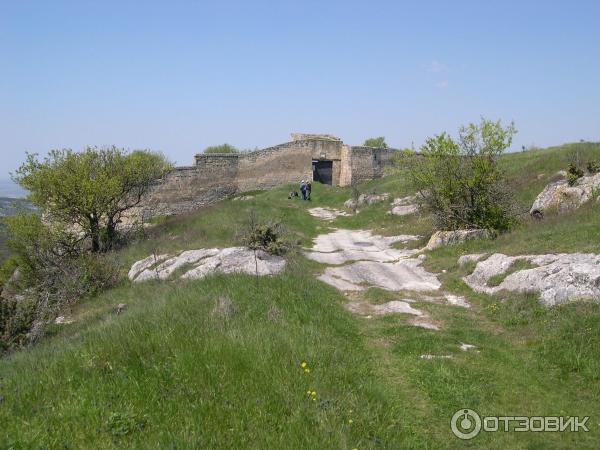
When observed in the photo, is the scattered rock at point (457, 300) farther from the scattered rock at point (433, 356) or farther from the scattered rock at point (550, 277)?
the scattered rock at point (433, 356)

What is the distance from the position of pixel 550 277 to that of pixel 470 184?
6.59 m

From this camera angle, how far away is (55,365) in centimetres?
573

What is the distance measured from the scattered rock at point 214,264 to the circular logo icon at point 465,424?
5.46 m

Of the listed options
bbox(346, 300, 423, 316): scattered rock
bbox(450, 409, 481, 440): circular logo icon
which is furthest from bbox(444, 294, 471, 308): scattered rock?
bbox(450, 409, 481, 440): circular logo icon

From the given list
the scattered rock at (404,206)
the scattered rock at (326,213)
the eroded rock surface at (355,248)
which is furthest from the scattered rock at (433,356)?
the scattered rock at (326,213)

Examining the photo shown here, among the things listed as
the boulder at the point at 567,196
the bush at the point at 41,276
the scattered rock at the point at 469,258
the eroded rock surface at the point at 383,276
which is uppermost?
the boulder at the point at 567,196

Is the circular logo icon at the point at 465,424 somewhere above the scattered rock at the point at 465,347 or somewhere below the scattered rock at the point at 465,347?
below

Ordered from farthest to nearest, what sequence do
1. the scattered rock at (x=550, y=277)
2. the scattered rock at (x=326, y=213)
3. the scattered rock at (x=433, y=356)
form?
the scattered rock at (x=326, y=213) → the scattered rock at (x=550, y=277) → the scattered rock at (x=433, y=356)

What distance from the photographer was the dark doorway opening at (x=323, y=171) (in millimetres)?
36562

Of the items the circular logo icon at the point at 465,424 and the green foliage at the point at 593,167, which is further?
the green foliage at the point at 593,167

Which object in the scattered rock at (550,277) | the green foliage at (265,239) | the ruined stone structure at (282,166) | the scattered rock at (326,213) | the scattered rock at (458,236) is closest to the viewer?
the scattered rock at (550,277)

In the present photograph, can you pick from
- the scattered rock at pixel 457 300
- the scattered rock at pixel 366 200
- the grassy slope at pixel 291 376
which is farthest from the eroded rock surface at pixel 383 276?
the scattered rock at pixel 366 200

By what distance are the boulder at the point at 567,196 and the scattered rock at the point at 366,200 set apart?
8.97m

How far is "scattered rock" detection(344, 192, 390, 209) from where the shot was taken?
24.4m
